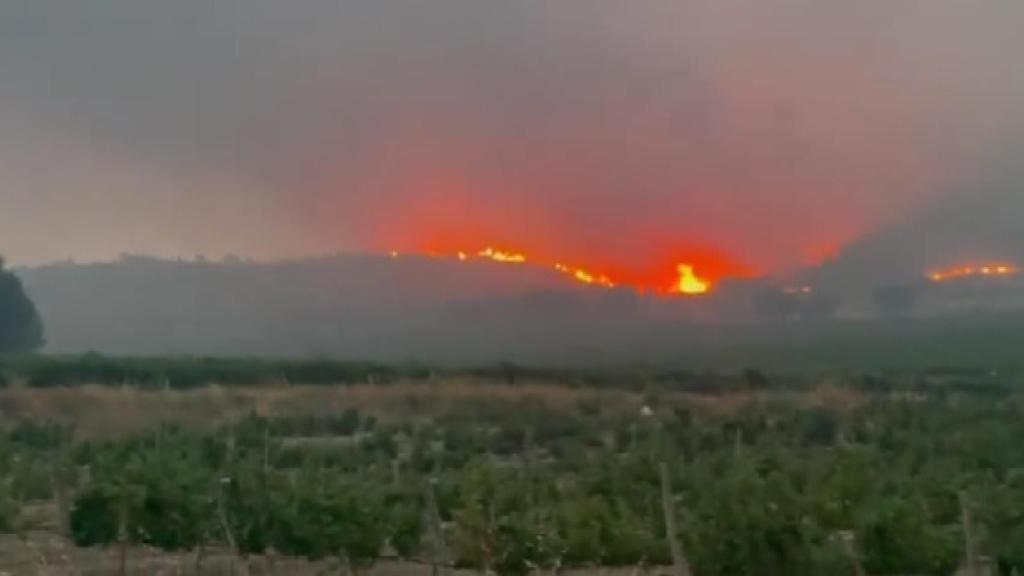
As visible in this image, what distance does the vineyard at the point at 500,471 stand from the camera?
16.7m

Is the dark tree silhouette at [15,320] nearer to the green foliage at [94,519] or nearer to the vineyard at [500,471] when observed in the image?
the vineyard at [500,471]

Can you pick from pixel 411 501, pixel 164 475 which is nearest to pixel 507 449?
pixel 411 501

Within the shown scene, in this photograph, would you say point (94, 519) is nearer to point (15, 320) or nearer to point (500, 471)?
point (500, 471)

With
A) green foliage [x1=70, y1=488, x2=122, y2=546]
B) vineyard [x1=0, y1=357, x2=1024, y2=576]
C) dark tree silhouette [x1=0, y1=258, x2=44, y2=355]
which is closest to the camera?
vineyard [x1=0, y1=357, x2=1024, y2=576]

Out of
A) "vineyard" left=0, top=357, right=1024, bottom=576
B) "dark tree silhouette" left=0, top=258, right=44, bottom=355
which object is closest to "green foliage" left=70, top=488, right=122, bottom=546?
"vineyard" left=0, top=357, right=1024, bottom=576

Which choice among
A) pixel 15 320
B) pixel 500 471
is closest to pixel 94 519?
pixel 500 471

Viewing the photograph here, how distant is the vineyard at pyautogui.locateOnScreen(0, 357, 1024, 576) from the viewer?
16.7 meters

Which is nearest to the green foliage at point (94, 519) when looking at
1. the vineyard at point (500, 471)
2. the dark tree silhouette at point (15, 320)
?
the vineyard at point (500, 471)

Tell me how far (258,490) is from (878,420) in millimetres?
20515

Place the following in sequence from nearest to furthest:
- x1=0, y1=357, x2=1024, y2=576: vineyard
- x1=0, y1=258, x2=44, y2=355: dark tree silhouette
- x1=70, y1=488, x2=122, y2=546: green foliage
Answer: x1=0, y1=357, x2=1024, y2=576: vineyard < x1=70, y1=488, x2=122, y2=546: green foliage < x1=0, y1=258, x2=44, y2=355: dark tree silhouette

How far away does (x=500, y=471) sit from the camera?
22.4m

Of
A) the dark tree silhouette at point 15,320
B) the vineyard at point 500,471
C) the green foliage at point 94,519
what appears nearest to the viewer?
the vineyard at point 500,471

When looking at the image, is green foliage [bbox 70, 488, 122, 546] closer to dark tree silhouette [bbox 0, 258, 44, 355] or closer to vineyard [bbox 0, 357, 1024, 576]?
vineyard [bbox 0, 357, 1024, 576]

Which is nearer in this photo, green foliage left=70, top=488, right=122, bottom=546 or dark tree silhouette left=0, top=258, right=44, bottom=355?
green foliage left=70, top=488, right=122, bottom=546
